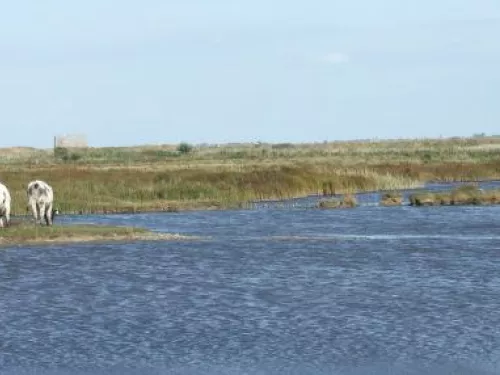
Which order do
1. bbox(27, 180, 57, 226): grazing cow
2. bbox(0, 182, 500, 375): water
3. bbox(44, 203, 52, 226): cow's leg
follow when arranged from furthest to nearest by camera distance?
bbox(44, 203, 52, 226): cow's leg, bbox(27, 180, 57, 226): grazing cow, bbox(0, 182, 500, 375): water

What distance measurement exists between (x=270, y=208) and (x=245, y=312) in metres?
28.7

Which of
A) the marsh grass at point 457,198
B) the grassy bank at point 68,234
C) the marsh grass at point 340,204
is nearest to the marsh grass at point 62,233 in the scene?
the grassy bank at point 68,234

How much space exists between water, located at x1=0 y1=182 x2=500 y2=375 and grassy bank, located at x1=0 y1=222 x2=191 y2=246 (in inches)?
18.1

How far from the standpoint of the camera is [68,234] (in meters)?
32.8

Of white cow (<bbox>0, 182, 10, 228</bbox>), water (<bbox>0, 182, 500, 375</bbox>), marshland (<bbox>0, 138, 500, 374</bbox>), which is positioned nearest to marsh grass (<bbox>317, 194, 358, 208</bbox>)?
marshland (<bbox>0, 138, 500, 374</bbox>)

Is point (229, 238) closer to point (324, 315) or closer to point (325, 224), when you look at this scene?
point (325, 224)

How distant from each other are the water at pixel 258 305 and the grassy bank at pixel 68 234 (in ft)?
1.51

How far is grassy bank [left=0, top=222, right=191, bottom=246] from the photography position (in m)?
32.1

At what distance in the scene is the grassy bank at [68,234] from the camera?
3212 centimetres

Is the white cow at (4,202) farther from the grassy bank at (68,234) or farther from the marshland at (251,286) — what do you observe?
the marshland at (251,286)

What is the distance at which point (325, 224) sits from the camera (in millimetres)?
41719

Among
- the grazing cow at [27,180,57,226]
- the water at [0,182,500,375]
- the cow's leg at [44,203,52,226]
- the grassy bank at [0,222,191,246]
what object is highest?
the grazing cow at [27,180,57,226]

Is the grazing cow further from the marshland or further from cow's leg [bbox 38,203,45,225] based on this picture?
the marshland

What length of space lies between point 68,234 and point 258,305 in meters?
12.1
